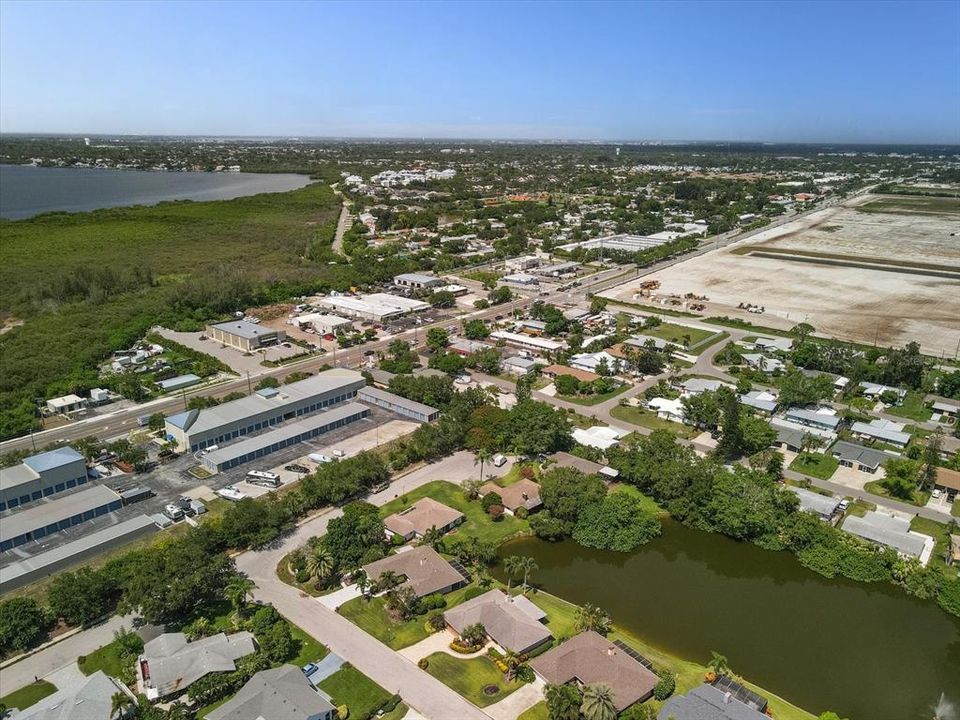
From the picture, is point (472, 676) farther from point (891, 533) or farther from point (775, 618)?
point (891, 533)

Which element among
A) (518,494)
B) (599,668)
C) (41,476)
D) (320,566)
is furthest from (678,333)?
(41,476)

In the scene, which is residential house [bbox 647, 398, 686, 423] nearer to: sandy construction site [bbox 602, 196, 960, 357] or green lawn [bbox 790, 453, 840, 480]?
green lawn [bbox 790, 453, 840, 480]

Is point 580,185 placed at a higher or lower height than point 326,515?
higher

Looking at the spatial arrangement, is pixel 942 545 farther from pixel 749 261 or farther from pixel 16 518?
pixel 749 261

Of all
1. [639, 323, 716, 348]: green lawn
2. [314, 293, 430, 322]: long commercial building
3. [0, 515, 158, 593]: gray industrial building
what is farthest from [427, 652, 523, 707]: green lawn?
[314, 293, 430, 322]: long commercial building

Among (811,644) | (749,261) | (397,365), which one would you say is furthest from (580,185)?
(811,644)

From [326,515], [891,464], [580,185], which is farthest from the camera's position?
[580,185]
